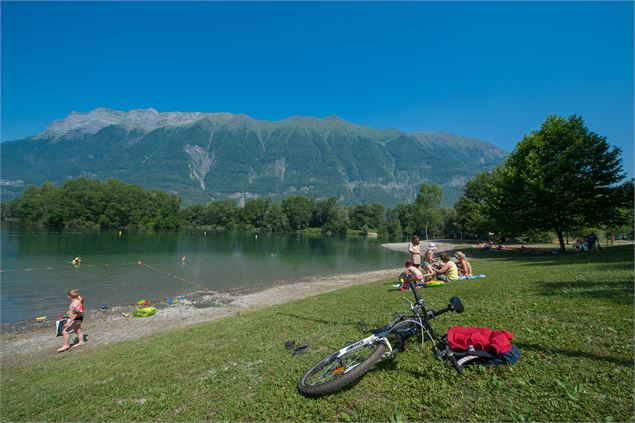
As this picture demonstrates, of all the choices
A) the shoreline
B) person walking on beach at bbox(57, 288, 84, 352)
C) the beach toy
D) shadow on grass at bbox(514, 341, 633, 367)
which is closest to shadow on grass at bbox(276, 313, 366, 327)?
shadow on grass at bbox(514, 341, 633, 367)

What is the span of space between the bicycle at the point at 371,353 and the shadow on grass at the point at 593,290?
706cm

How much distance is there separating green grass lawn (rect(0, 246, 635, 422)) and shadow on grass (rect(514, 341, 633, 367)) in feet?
0.13

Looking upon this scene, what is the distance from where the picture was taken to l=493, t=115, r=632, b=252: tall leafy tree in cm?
3362

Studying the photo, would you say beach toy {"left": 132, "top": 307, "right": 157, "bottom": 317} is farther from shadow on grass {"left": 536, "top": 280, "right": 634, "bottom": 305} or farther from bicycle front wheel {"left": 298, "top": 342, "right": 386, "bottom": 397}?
shadow on grass {"left": 536, "top": 280, "right": 634, "bottom": 305}

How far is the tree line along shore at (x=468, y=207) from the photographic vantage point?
34281mm

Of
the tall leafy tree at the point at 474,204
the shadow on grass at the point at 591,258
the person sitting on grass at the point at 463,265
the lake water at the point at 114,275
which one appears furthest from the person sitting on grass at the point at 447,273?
the tall leafy tree at the point at 474,204

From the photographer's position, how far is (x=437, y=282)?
1708cm

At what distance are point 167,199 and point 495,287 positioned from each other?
172 m

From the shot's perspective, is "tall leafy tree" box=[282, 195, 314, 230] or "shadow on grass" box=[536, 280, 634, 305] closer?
"shadow on grass" box=[536, 280, 634, 305]

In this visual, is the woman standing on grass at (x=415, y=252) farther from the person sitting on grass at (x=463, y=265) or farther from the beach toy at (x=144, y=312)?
the beach toy at (x=144, y=312)

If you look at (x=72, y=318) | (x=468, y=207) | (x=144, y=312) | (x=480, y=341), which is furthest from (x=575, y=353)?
(x=468, y=207)

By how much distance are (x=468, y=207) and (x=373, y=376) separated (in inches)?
3644

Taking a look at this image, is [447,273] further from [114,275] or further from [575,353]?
[114,275]

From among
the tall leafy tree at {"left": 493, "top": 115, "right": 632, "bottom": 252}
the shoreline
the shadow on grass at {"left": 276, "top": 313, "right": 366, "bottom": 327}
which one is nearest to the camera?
the shadow on grass at {"left": 276, "top": 313, "right": 366, "bottom": 327}
